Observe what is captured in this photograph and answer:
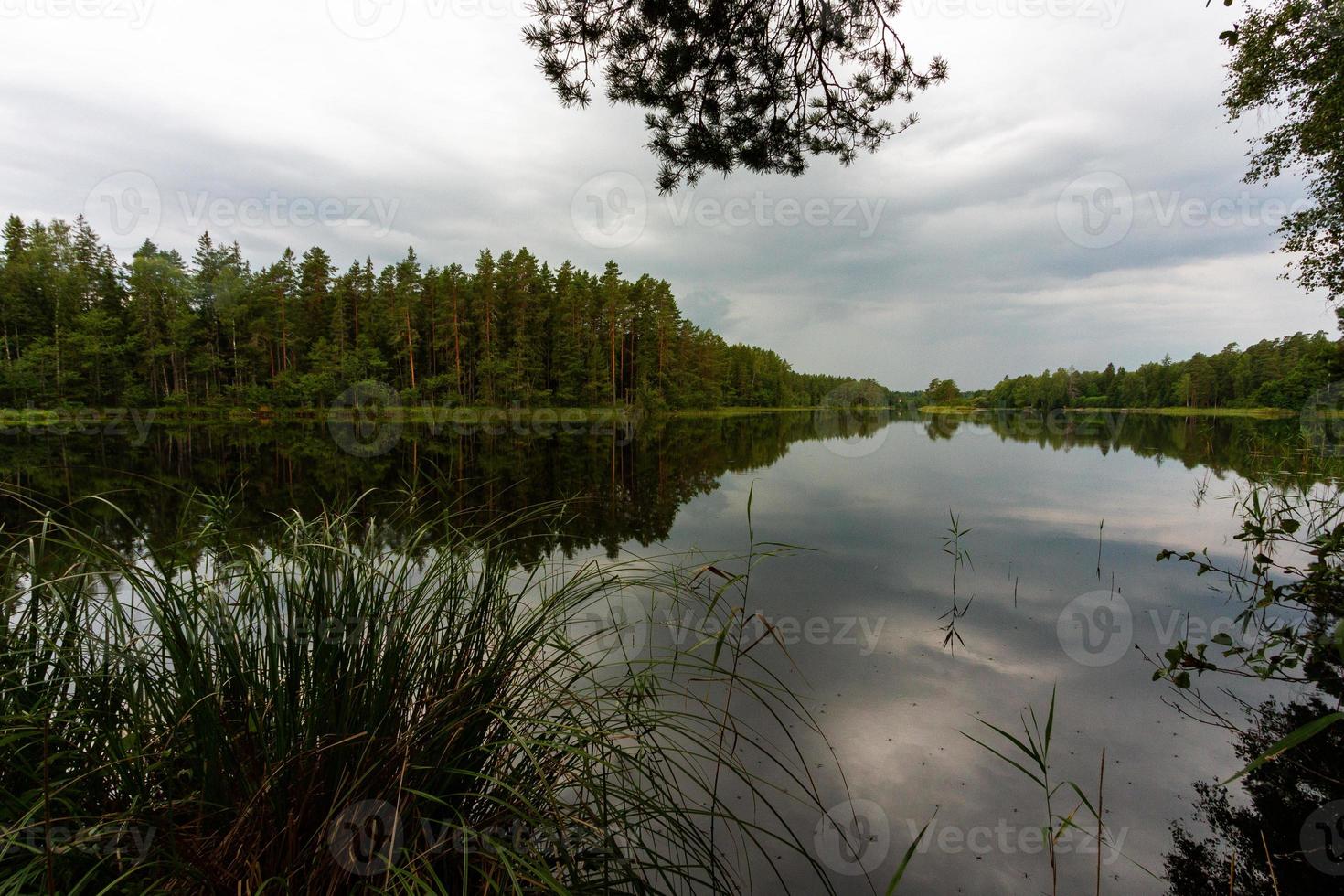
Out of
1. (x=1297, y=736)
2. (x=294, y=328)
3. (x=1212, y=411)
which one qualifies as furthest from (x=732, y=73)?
(x=1212, y=411)

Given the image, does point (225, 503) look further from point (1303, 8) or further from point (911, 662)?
point (1303, 8)

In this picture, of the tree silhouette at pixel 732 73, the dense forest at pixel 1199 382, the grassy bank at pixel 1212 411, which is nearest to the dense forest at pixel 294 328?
the tree silhouette at pixel 732 73

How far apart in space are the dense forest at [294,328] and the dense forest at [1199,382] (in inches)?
1845

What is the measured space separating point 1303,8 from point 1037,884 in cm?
1066

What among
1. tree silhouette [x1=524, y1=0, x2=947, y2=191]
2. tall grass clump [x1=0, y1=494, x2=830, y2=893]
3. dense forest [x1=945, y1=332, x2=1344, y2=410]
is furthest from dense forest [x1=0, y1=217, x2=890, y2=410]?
dense forest [x1=945, y1=332, x2=1344, y2=410]

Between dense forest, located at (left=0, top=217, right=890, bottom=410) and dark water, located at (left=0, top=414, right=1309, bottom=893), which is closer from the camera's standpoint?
dark water, located at (left=0, top=414, right=1309, bottom=893)

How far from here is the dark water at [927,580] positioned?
2756 mm

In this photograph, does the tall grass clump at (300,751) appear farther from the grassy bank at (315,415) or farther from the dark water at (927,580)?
the grassy bank at (315,415)

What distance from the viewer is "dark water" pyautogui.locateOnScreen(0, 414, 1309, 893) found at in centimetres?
276

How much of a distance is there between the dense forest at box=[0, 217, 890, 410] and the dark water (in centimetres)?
2344

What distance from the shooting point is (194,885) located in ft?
4.30

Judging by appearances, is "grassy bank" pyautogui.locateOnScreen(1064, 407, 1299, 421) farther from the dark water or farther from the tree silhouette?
the tree silhouette

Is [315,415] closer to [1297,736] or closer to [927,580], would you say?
[927,580]

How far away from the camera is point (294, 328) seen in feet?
136
